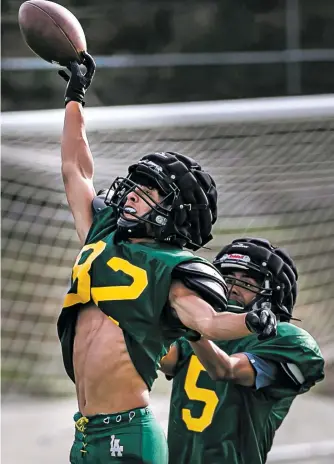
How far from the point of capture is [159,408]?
18.2 ft

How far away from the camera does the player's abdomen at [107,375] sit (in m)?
3.19

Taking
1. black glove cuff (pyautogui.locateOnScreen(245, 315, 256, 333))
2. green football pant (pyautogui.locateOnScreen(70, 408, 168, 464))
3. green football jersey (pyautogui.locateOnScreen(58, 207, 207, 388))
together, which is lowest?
green football pant (pyautogui.locateOnScreen(70, 408, 168, 464))

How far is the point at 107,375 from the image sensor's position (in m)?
3.19

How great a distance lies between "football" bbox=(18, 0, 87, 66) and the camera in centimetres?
367

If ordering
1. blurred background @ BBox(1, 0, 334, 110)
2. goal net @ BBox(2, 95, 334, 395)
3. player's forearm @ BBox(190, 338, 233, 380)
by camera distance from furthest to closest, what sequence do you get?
blurred background @ BBox(1, 0, 334, 110)
goal net @ BBox(2, 95, 334, 395)
player's forearm @ BBox(190, 338, 233, 380)

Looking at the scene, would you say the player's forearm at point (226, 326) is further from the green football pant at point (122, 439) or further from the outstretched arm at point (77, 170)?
the outstretched arm at point (77, 170)

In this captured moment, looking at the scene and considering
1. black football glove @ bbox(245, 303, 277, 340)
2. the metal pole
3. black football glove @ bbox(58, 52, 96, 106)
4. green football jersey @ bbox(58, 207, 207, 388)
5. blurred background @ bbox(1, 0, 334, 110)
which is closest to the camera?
black football glove @ bbox(245, 303, 277, 340)

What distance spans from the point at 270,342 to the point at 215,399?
23cm

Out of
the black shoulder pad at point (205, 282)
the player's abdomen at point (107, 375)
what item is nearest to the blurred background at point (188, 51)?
the player's abdomen at point (107, 375)

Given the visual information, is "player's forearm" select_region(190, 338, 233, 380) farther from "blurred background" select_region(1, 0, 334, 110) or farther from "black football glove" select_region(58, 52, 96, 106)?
"blurred background" select_region(1, 0, 334, 110)

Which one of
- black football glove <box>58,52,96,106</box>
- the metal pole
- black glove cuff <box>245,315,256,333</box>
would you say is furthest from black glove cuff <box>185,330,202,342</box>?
the metal pole

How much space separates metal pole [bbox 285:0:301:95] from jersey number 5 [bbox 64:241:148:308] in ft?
30.5

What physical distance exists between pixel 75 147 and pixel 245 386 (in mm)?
851

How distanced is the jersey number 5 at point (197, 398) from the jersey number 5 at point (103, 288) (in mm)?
585
